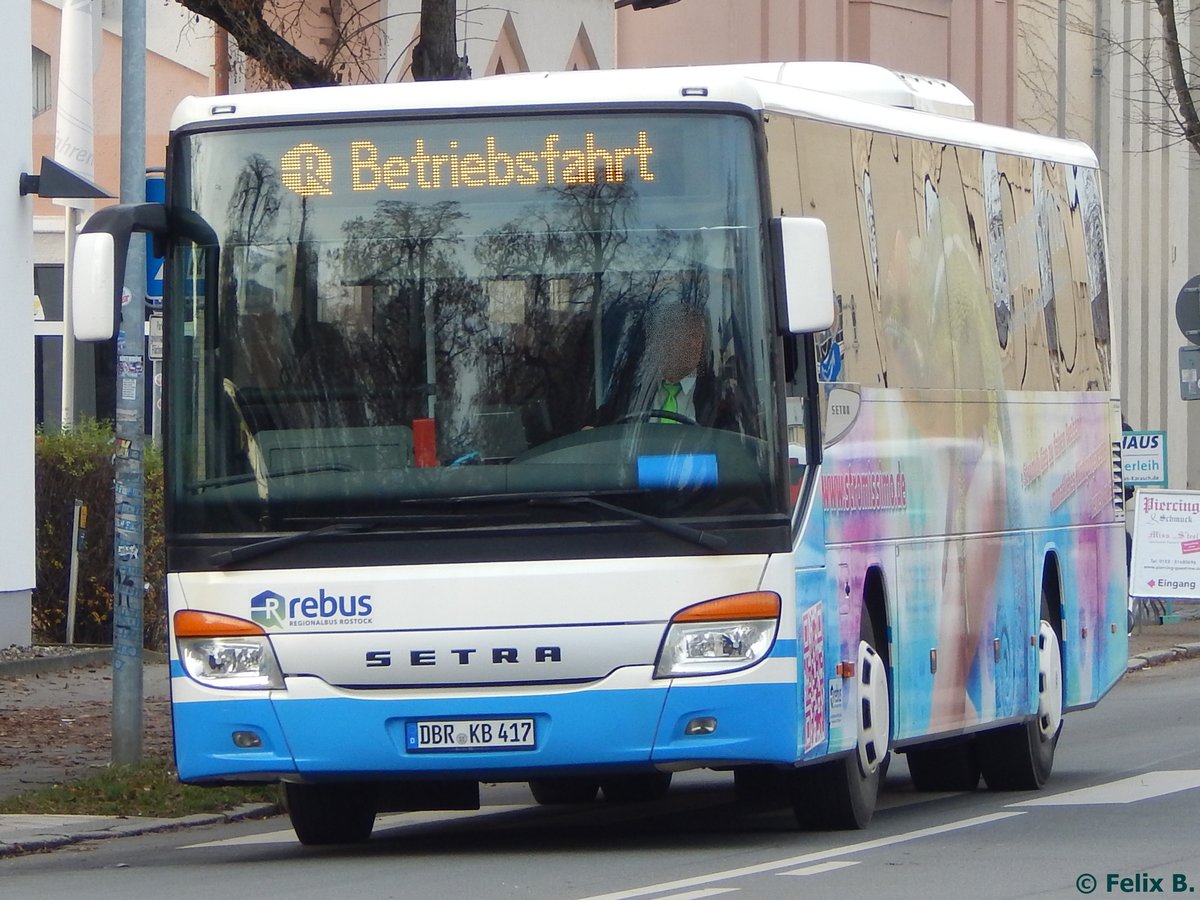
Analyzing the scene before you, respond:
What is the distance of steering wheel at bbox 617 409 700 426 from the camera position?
10344 mm

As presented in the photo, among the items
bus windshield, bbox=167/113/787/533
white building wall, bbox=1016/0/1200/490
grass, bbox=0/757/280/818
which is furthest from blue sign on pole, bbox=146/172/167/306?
white building wall, bbox=1016/0/1200/490

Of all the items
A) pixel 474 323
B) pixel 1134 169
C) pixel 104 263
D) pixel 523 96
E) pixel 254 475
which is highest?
pixel 1134 169

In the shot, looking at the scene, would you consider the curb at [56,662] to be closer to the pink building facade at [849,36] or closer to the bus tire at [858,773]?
the bus tire at [858,773]

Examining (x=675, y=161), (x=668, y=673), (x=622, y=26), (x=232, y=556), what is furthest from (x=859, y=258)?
(x=622, y=26)

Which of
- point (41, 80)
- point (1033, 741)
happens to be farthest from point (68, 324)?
point (1033, 741)

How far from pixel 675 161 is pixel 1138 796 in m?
4.39

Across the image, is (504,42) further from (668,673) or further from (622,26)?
(668,673)

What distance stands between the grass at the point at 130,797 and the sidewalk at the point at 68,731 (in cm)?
13

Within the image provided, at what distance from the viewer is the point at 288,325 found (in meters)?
10.6

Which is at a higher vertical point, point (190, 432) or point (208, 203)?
point (208, 203)

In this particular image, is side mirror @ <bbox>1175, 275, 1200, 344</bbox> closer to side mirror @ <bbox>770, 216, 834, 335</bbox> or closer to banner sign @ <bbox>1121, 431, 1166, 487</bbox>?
banner sign @ <bbox>1121, 431, 1166, 487</bbox>

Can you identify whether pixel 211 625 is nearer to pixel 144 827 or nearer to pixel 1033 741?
pixel 144 827

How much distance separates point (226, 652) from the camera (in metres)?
10.5

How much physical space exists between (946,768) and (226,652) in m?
5.15
